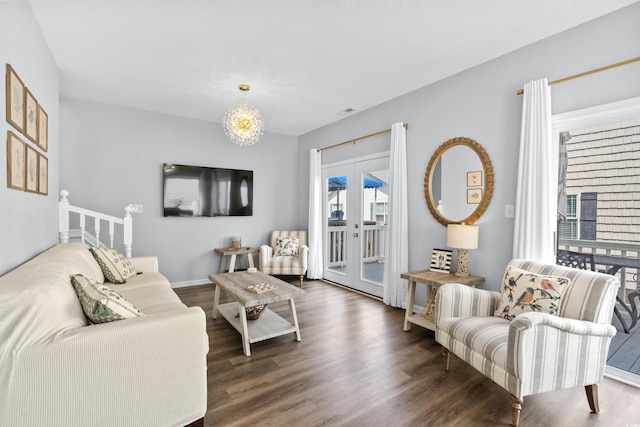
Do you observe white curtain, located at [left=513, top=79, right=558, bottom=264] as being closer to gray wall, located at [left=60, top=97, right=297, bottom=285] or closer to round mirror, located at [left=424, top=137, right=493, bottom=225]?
round mirror, located at [left=424, top=137, right=493, bottom=225]

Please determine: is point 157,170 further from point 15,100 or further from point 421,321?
point 421,321

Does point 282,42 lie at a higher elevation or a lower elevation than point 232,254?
higher

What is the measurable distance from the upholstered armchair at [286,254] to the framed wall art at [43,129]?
2.91m

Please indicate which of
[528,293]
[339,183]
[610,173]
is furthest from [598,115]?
[339,183]

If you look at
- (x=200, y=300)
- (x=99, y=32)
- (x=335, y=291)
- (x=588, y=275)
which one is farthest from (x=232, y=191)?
(x=588, y=275)

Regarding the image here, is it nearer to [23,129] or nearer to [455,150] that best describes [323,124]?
[455,150]

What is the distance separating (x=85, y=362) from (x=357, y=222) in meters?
3.76

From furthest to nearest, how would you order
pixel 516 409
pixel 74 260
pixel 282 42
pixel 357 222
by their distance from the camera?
pixel 357 222 → pixel 282 42 → pixel 74 260 → pixel 516 409

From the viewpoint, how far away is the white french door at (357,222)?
4.34m

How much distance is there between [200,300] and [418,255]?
2.88 metres

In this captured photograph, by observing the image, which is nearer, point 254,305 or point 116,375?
point 116,375

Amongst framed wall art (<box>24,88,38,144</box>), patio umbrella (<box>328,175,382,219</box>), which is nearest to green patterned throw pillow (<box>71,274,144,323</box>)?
framed wall art (<box>24,88,38,144</box>)

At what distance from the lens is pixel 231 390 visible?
2051 mm

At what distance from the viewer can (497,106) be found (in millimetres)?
2883
